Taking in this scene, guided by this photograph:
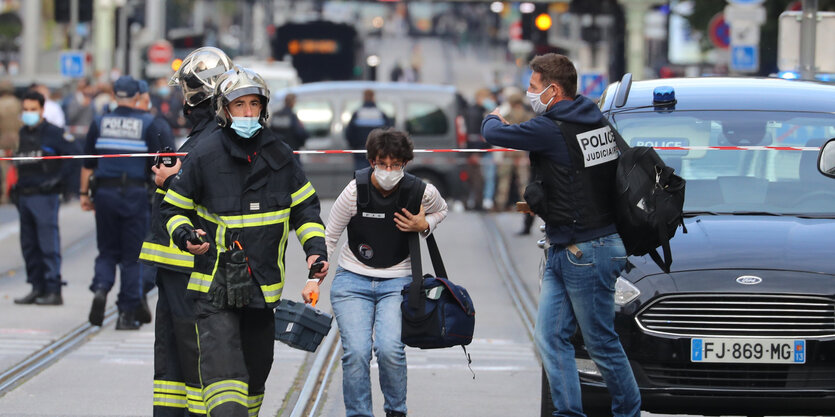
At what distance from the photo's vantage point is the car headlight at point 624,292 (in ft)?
21.5

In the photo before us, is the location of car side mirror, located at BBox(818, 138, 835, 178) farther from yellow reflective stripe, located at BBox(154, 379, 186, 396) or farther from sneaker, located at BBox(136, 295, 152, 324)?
sneaker, located at BBox(136, 295, 152, 324)

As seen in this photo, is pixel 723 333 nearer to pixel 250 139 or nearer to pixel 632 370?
pixel 632 370

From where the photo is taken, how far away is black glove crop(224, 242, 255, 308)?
5.61 m

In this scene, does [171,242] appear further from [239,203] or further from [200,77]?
[200,77]

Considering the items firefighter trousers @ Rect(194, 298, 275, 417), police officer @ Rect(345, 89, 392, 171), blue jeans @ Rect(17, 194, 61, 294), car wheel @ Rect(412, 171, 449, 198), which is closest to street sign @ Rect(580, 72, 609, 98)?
car wheel @ Rect(412, 171, 449, 198)

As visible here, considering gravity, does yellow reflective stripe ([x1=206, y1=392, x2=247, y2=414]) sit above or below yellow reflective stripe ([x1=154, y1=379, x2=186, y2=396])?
above

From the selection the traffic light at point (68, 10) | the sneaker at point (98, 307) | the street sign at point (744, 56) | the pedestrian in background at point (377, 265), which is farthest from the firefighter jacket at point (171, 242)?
the traffic light at point (68, 10)

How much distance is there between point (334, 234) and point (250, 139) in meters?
0.94

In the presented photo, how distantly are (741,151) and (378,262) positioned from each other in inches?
89.3

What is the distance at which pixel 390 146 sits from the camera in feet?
21.3

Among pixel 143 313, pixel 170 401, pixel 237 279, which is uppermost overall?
pixel 237 279

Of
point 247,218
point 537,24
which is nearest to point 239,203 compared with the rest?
point 247,218

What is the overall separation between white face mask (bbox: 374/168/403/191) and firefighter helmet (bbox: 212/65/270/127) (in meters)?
0.78

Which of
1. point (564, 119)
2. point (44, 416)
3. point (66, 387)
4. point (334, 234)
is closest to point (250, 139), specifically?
point (334, 234)
